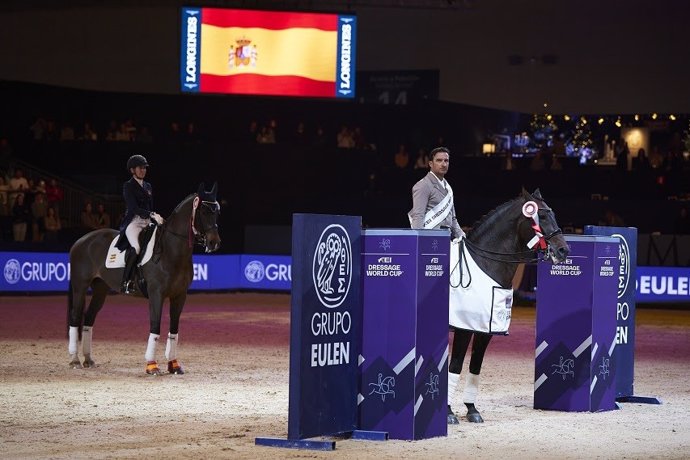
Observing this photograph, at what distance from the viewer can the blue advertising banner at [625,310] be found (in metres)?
12.4

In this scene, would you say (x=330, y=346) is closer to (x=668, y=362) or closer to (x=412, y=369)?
(x=412, y=369)

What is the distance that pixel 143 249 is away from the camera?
14500 mm

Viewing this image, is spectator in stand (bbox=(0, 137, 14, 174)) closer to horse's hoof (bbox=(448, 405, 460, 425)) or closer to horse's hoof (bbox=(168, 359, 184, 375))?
horse's hoof (bbox=(168, 359, 184, 375))

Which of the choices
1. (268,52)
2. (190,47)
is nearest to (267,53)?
(268,52)

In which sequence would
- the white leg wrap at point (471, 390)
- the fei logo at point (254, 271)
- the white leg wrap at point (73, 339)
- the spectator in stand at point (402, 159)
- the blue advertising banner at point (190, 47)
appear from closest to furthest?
the white leg wrap at point (471, 390)
the white leg wrap at point (73, 339)
the fei logo at point (254, 271)
the blue advertising banner at point (190, 47)
the spectator in stand at point (402, 159)

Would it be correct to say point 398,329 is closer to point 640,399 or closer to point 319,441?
point 319,441

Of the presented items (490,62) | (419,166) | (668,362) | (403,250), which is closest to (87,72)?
(419,166)

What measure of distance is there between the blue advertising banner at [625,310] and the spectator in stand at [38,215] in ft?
63.0

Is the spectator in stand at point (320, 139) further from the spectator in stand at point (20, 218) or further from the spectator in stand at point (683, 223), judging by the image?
the spectator in stand at point (683, 223)

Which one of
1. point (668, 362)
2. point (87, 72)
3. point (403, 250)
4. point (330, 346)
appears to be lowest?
point (668, 362)

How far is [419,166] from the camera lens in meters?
32.3

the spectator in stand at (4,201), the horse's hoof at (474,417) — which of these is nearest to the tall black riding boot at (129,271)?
the horse's hoof at (474,417)

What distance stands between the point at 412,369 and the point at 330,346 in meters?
0.82

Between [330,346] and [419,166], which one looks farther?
[419,166]
